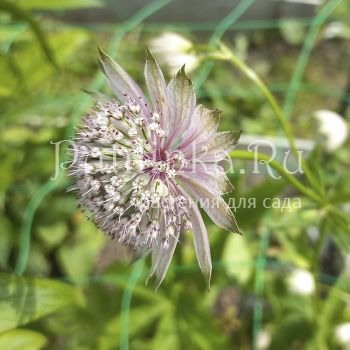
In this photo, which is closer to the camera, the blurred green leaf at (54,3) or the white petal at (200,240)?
the white petal at (200,240)

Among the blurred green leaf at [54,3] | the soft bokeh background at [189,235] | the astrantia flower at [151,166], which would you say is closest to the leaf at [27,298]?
the soft bokeh background at [189,235]

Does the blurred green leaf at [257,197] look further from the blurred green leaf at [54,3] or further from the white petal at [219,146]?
the blurred green leaf at [54,3]

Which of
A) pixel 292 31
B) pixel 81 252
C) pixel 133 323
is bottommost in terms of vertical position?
pixel 133 323

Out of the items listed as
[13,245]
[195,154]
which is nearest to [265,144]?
[13,245]

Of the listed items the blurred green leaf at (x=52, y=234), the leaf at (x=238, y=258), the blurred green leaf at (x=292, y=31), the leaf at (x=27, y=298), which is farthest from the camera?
the blurred green leaf at (x=292, y=31)

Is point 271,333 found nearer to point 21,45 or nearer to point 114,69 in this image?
point 114,69

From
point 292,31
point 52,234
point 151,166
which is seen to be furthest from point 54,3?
point 292,31

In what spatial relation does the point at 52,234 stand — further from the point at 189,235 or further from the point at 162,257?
the point at 162,257

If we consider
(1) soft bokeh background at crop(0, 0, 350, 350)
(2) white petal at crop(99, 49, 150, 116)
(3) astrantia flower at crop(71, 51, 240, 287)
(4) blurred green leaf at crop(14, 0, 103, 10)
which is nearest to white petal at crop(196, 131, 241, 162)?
(3) astrantia flower at crop(71, 51, 240, 287)
